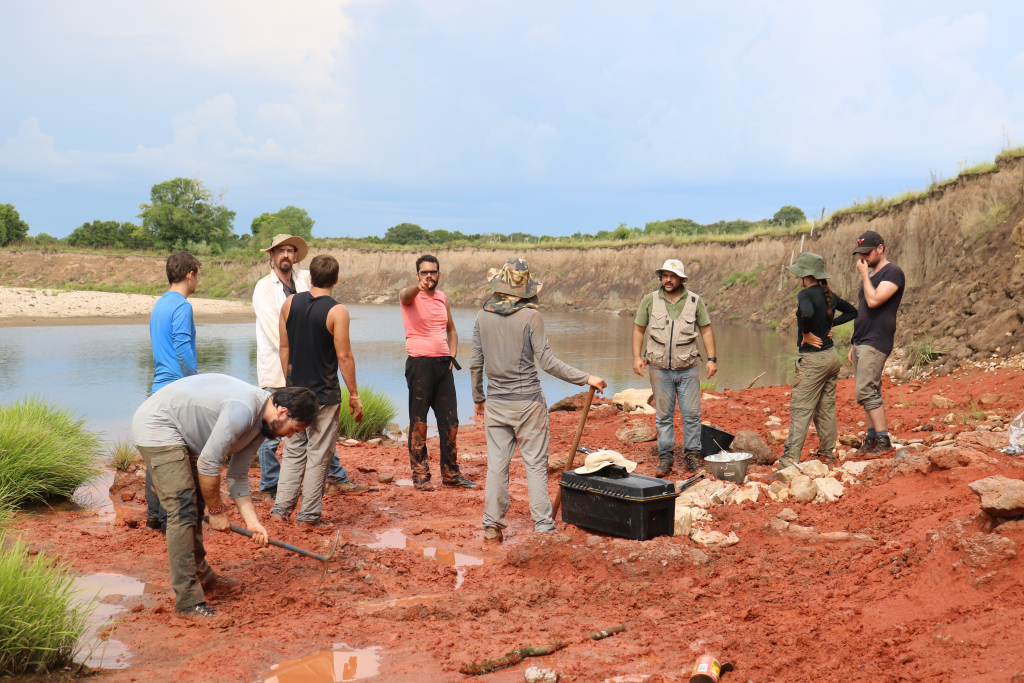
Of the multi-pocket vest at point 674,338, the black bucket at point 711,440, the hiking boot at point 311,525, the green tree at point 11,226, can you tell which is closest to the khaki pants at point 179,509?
the hiking boot at point 311,525

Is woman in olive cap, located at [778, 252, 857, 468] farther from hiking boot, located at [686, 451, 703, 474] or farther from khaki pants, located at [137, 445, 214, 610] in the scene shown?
khaki pants, located at [137, 445, 214, 610]

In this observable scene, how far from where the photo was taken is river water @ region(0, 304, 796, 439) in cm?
1290

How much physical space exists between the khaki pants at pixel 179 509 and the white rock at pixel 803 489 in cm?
429

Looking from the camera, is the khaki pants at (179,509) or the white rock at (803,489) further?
the white rock at (803,489)

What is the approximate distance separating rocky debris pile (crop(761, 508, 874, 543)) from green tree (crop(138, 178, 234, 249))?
7132 cm

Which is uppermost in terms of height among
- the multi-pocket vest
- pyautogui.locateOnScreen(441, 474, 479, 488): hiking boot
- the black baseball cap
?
the black baseball cap

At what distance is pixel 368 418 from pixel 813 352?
5.90 m

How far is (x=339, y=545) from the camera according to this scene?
5074 millimetres

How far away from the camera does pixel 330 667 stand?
3666 millimetres

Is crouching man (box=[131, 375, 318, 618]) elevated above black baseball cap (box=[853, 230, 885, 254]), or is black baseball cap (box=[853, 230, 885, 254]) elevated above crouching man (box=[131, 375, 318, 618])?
black baseball cap (box=[853, 230, 885, 254])

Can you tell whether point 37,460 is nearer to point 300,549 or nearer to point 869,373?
point 300,549

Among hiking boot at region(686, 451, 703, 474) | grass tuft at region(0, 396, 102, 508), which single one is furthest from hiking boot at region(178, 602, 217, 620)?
hiking boot at region(686, 451, 703, 474)

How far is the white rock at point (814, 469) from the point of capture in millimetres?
6172

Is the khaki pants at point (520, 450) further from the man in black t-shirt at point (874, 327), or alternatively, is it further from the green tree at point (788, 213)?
the green tree at point (788, 213)
